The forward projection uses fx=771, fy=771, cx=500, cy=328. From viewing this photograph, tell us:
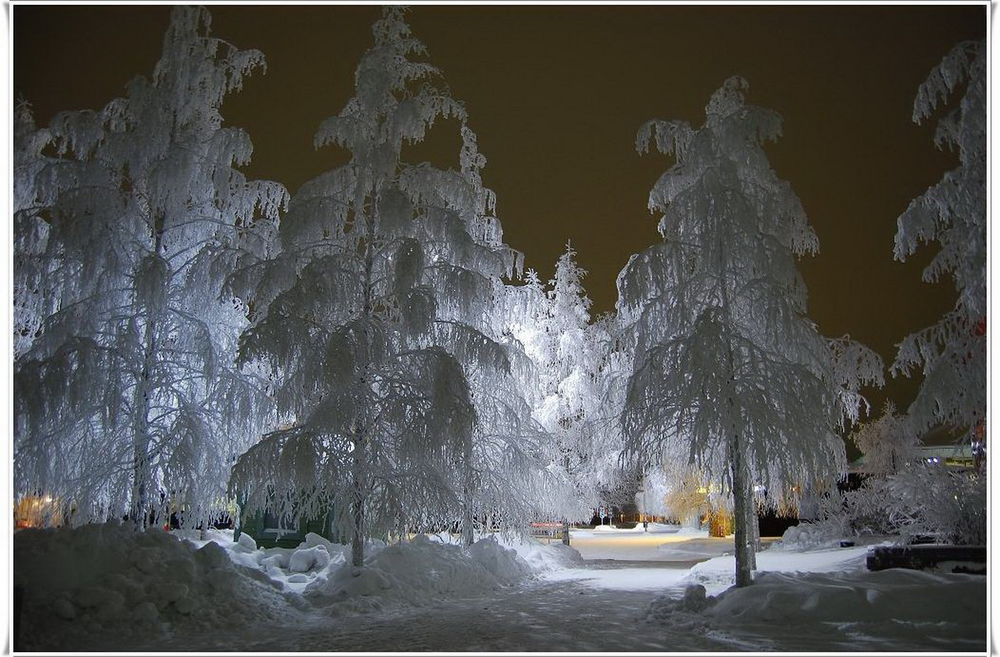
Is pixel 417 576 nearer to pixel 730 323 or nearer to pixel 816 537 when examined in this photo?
pixel 730 323

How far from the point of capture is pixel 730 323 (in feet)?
35.0

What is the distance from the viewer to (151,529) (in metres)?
10.5

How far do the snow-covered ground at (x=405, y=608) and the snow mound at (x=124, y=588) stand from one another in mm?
17

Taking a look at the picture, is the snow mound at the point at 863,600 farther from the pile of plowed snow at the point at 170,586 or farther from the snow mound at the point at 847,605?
the pile of plowed snow at the point at 170,586

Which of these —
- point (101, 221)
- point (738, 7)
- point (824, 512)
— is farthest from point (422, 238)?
point (824, 512)

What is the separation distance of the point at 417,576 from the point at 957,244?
28.3ft

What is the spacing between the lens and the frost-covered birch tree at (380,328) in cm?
1033

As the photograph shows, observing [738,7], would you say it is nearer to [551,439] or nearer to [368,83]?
[368,83]

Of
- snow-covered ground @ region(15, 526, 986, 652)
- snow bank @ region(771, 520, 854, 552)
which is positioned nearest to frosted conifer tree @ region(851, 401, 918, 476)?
snow bank @ region(771, 520, 854, 552)

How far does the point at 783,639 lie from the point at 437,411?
4.90 metres

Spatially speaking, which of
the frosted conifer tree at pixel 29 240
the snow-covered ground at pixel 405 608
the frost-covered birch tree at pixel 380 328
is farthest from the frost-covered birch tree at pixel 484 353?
the frosted conifer tree at pixel 29 240

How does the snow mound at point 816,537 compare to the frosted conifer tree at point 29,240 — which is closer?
the frosted conifer tree at point 29,240

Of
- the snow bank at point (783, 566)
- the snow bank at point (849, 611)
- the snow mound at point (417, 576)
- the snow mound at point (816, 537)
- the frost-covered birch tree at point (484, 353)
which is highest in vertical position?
the frost-covered birch tree at point (484, 353)

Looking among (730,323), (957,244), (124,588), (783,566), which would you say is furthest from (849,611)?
(124,588)
